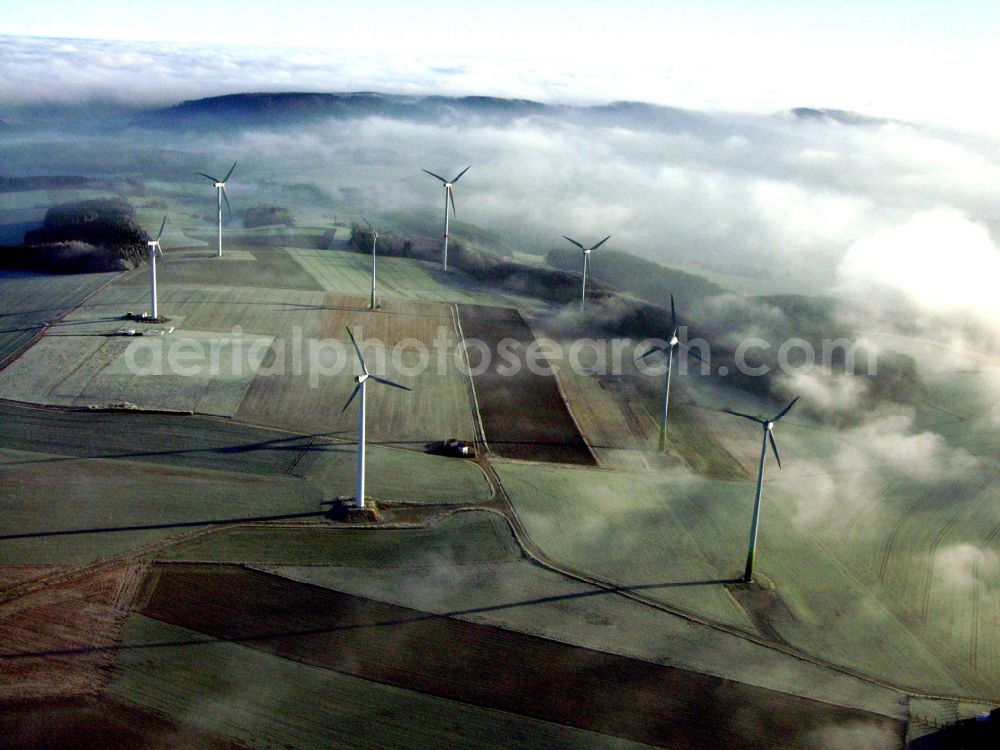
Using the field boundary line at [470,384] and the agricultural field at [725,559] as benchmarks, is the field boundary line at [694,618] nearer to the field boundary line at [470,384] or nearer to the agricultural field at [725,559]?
the agricultural field at [725,559]

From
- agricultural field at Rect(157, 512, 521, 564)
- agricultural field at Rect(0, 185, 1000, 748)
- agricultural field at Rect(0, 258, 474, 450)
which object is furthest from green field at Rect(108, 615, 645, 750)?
agricultural field at Rect(0, 258, 474, 450)

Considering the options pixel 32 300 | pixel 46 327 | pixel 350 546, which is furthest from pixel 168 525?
pixel 32 300

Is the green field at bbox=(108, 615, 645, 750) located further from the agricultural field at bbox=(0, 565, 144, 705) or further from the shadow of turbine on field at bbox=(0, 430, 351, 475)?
the shadow of turbine on field at bbox=(0, 430, 351, 475)

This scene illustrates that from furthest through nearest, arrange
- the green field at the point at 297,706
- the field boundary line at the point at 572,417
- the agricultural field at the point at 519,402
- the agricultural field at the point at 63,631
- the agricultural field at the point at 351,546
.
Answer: the agricultural field at the point at 519,402
the field boundary line at the point at 572,417
the agricultural field at the point at 351,546
the agricultural field at the point at 63,631
the green field at the point at 297,706

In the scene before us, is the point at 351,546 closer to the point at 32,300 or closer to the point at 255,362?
the point at 255,362

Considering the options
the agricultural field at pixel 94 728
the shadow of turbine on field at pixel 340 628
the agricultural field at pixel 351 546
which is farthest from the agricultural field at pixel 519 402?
the agricultural field at pixel 94 728

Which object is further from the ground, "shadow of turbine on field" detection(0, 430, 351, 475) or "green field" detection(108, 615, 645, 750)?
"shadow of turbine on field" detection(0, 430, 351, 475)
